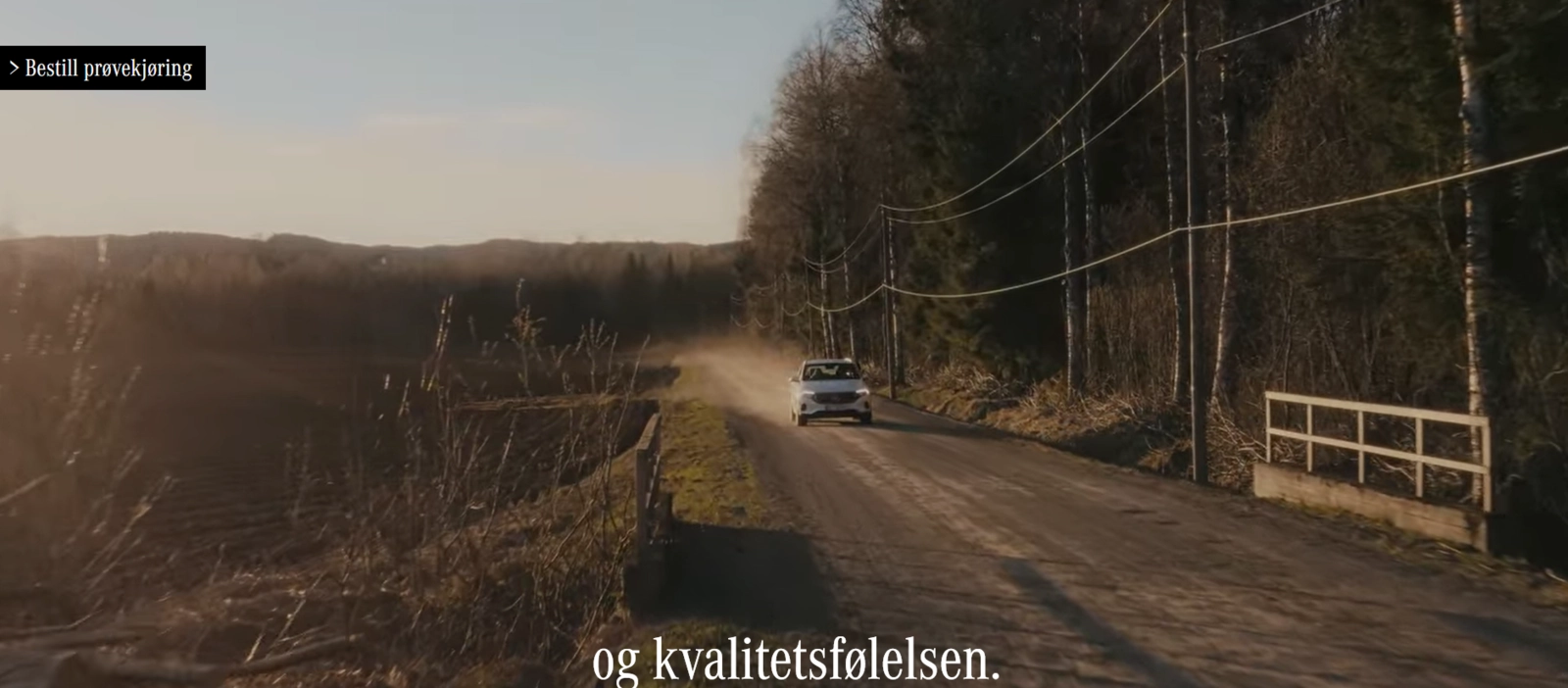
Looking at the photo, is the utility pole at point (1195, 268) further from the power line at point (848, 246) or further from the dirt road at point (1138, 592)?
the power line at point (848, 246)

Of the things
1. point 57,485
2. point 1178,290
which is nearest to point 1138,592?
point 57,485

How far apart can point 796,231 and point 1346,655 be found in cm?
6385

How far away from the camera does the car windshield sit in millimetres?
36656

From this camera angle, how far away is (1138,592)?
38.2 feet

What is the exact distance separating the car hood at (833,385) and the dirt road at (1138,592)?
14.5m

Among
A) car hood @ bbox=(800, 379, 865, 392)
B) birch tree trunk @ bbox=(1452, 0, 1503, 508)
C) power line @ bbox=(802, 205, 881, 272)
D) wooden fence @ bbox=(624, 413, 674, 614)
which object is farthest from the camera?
power line @ bbox=(802, 205, 881, 272)

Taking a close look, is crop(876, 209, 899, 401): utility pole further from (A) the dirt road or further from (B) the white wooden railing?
(B) the white wooden railing

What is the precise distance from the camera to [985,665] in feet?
30.3

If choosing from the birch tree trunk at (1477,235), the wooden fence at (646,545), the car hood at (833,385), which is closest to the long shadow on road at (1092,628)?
the wooden fence at (646,545)

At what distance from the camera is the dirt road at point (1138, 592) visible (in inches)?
355

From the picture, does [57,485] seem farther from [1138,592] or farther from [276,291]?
[276,291]

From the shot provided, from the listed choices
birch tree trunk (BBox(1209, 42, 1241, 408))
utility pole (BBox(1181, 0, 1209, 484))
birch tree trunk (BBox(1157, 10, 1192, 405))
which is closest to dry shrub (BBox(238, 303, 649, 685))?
utility pole (BBox(1181, 0, 1209, 484))

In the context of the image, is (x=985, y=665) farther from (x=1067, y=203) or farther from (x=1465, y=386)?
(x=1067, y=203)

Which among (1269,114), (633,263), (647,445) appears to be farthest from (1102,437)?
(633,263)
